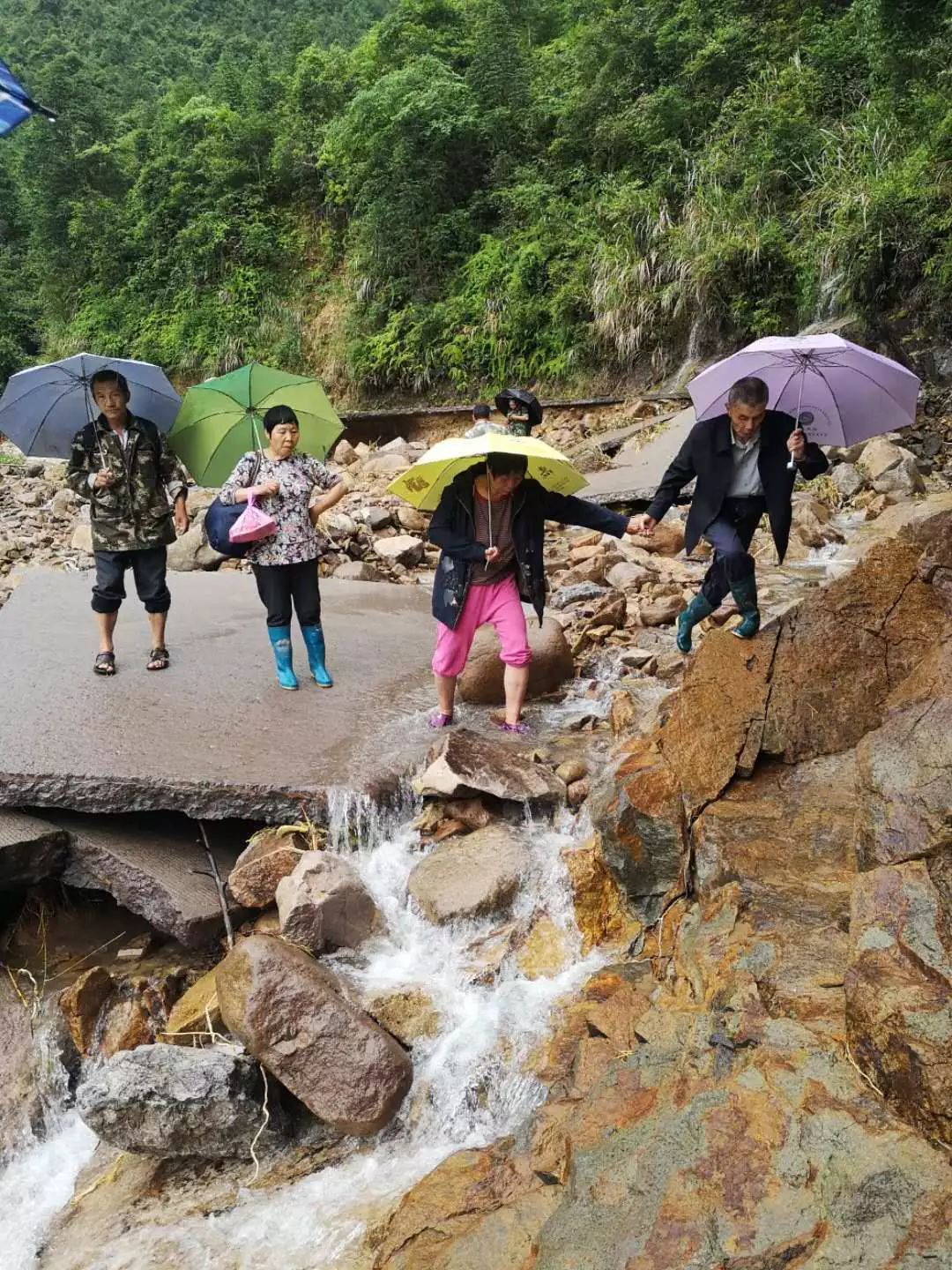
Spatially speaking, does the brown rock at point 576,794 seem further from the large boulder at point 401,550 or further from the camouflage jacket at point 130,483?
the large boulder at point 401,550

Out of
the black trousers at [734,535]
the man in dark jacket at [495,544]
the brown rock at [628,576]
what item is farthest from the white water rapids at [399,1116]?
the brown rock at [628,576]

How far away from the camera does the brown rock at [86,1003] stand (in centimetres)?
384

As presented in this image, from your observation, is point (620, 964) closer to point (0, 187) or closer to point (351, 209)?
point (351, 209)

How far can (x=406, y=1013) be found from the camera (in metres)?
3.55

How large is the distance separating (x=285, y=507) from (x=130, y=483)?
101cm

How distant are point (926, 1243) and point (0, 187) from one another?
4674 centimetres

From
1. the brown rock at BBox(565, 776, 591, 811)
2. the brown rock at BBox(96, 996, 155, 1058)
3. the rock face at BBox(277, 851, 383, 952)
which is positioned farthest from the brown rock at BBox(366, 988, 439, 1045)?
the brown rock at BBox(565, 776, 591, 811)

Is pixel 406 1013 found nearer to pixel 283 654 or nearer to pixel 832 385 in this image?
pixel 283 654

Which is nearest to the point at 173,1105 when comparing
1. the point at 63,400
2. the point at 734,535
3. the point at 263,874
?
the point at 263,874

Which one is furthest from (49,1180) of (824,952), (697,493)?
(697,493)

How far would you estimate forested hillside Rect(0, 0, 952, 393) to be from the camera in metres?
14.3

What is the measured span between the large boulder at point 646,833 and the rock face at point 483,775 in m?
0.75

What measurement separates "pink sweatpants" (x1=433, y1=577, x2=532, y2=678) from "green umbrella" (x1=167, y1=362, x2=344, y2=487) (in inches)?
61.0

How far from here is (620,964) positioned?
332 centimetres
